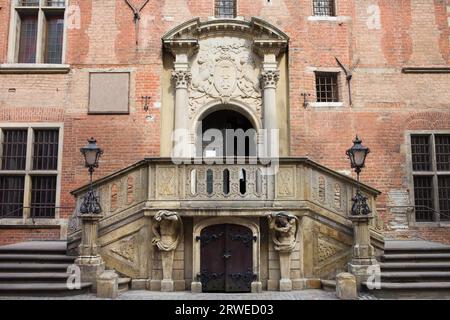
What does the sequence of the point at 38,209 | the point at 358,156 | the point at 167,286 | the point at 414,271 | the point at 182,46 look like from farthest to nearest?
the point at 182,46 → the point at 38,209 → the point at 358,156 → the point at 167,286 → the point at 414,271

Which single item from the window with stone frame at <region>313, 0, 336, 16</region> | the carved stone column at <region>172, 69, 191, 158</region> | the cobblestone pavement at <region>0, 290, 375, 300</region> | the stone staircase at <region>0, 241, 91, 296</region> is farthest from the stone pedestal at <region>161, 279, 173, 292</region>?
the window with stone frame at <region>313, 0, 336, 16</region>

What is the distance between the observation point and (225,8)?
45.4 feet

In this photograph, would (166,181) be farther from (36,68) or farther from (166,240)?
(36,68)

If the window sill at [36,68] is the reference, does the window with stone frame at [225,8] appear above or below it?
above

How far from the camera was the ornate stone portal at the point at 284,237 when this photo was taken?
965cm

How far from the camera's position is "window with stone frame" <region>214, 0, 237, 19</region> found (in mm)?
13773

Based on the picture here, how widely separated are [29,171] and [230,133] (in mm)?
5618

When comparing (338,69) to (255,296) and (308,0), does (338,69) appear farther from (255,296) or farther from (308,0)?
(255,296)

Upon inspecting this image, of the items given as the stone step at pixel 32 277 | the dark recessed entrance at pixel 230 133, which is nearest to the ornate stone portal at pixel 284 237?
the dark recessed entrance at pixel 230 133

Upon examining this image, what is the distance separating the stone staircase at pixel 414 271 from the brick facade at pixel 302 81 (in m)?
2.78

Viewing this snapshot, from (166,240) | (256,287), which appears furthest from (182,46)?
(256,287)

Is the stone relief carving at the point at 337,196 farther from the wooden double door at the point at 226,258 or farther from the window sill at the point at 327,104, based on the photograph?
the window sill at the point at 327,104

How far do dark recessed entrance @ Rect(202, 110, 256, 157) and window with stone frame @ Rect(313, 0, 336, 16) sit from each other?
3.79 m

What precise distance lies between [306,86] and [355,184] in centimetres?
402
